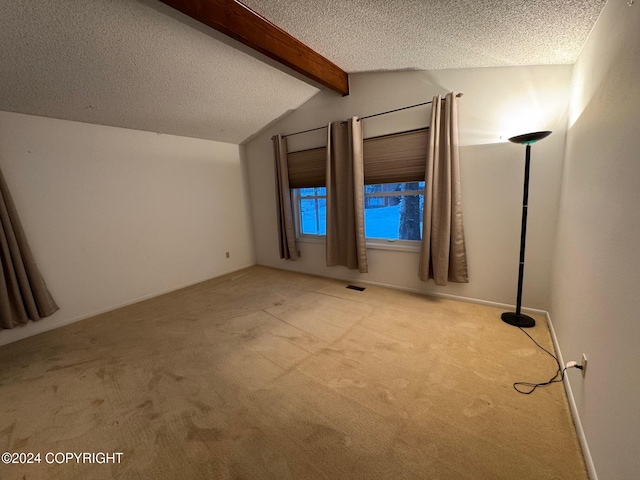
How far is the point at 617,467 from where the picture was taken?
85 centimetres

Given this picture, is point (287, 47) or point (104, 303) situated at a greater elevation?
point (287, 47)

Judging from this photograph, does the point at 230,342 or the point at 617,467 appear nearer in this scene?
the point at 617,467

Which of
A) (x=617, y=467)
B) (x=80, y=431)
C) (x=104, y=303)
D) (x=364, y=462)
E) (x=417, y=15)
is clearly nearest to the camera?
(x=617, y=467)

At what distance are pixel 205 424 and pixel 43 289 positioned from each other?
2.42 meters

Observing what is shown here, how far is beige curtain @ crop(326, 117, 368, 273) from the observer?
2961 mm

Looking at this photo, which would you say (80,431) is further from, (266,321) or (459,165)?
(459,165)

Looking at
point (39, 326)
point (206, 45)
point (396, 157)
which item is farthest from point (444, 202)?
point (39, 326)

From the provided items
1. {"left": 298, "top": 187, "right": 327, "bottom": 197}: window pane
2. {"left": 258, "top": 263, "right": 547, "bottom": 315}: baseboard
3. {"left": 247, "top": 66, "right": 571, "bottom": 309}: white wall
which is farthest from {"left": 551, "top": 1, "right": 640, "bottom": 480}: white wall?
{"left": 298, "top": 187, "right": 327, "bottom": 197}: window pane

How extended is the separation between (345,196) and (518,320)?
2.16 metres

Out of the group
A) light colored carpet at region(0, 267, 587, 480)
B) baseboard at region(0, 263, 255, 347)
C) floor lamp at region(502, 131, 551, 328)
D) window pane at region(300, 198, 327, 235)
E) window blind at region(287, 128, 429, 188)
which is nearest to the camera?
light colored carpet at region(0, 267, 587, 480)

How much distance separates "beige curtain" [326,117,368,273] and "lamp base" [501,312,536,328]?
1.46 meters

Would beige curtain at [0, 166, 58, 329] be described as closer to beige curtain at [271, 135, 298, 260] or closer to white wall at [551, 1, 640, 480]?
beige curtain at [271, 135, 298, 260]

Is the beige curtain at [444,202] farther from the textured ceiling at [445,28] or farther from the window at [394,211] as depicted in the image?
the textured ceiling at [445,28]

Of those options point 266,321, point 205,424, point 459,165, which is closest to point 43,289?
point 266,321
